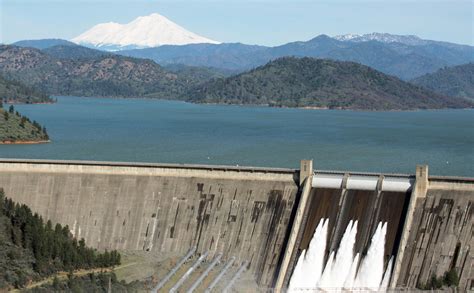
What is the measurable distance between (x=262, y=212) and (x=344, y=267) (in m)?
7.55

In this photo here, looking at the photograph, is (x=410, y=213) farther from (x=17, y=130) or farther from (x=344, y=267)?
(x=17, y=130)

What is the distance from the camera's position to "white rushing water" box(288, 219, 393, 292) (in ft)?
154

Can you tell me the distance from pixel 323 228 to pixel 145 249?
1196 cm

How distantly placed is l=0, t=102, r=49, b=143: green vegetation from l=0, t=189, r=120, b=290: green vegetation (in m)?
77.8

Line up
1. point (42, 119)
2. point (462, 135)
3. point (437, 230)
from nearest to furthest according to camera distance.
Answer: point (437, 230)
point (462, 135)
point (42, 119)

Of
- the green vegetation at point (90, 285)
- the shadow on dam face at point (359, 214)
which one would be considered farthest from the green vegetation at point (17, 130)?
the shadow on dam face at point (359, 214)

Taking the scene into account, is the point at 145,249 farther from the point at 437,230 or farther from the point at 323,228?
the point at 437,230

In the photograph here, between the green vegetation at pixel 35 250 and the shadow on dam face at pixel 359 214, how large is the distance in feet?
42.0

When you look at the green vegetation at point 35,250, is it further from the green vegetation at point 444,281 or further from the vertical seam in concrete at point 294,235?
the green vegetation at point 444,281

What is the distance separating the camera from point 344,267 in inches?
1892

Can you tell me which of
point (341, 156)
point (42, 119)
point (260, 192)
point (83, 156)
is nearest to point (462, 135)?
point (341, 156)

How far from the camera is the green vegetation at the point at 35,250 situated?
4797 cm

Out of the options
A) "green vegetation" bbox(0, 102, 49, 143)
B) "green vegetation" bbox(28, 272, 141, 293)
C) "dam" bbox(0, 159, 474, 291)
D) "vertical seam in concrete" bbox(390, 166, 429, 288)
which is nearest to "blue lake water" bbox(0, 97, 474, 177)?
"green vegetation" bbox(0, 102, 49, 143)

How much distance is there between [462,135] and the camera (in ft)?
511
